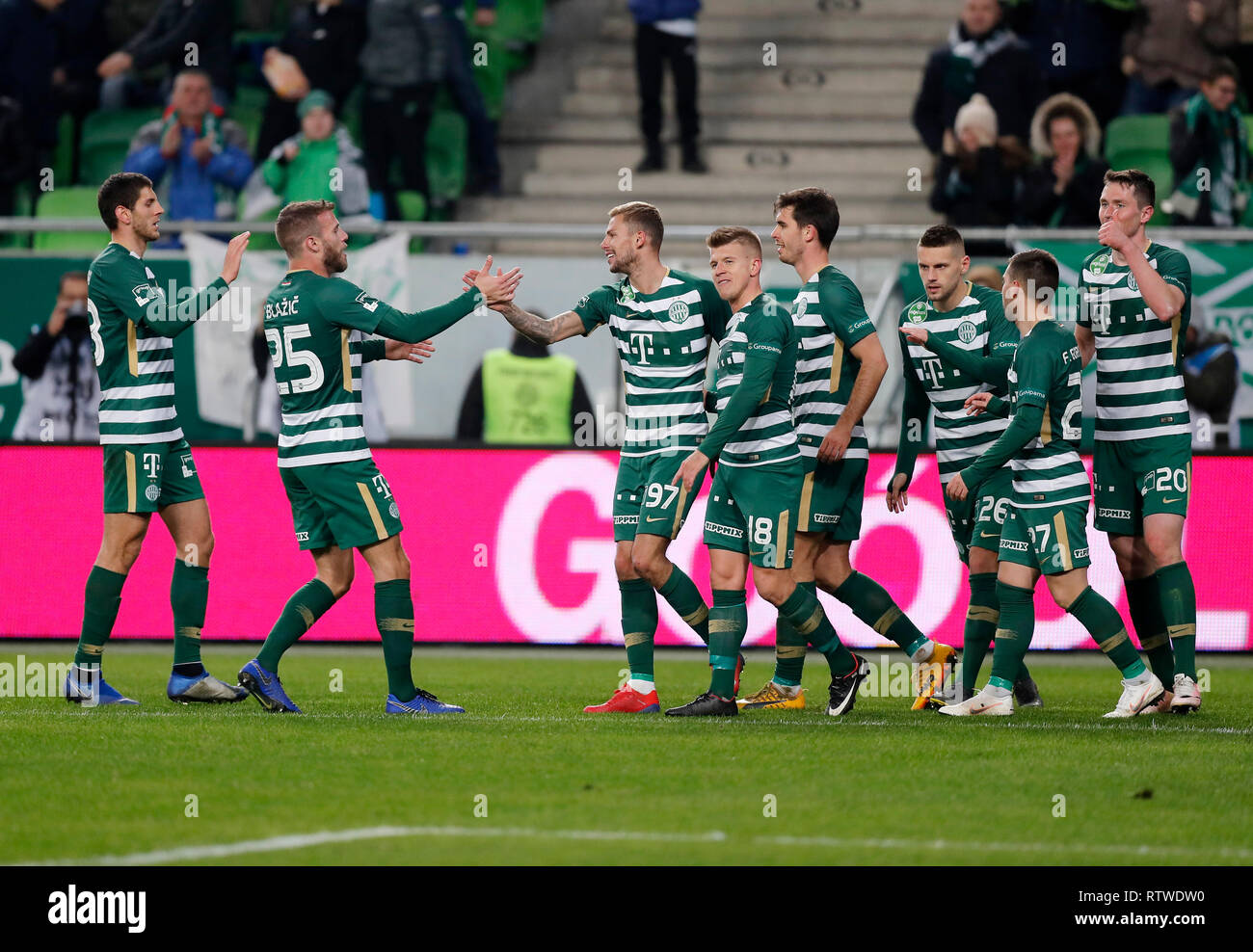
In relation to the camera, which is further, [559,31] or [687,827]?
[559,31]

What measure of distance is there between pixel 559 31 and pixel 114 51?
4.43m

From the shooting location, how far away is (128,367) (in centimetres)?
809

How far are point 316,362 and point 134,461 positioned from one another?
1055 mm

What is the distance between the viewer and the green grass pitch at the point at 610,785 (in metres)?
5.04

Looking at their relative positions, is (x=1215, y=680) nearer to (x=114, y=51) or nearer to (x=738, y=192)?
(x=738, y=192)

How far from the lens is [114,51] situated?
1709 cm

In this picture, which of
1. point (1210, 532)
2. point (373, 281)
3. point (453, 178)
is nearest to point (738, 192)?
point (453, 178)

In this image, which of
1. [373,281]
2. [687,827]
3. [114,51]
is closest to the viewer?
[687,827]

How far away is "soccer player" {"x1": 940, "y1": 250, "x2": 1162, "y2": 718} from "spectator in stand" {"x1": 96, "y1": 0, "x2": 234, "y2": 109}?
1030cm

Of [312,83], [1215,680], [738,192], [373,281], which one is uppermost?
[312,83]

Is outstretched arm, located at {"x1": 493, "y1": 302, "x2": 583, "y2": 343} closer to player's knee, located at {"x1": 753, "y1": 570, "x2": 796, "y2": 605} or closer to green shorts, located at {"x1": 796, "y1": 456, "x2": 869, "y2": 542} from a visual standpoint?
green shorts, located at {"x1": 796, "y1": 456, "x2": 869, "y2": 542}

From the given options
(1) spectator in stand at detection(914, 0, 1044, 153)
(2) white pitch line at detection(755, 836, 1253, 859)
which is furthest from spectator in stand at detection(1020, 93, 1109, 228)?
(2) white pitch line at detection(755, 836, 1253, 859)

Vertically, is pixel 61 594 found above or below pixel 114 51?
below

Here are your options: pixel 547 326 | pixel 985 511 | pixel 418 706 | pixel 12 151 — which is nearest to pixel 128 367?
pixel 547 326
